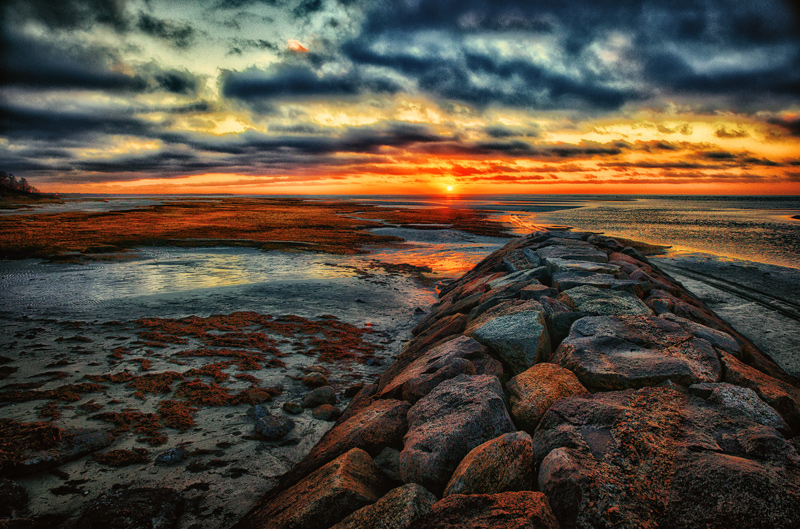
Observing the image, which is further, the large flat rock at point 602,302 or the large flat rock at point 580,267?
the large flat rock at point 580,267

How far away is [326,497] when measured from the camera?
285 cm

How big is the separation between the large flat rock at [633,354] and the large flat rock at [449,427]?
107cm

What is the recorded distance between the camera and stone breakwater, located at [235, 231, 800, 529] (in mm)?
Result: 2357

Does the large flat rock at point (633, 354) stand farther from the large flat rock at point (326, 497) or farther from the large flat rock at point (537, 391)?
the large flat rock at point (326, 497)

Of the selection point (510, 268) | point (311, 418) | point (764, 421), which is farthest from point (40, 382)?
point (510, 268)

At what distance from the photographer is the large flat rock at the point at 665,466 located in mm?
2248

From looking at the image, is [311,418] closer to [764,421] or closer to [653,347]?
[653,347]

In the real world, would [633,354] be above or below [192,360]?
above

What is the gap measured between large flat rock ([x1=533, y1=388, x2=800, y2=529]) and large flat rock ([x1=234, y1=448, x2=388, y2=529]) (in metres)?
1.40

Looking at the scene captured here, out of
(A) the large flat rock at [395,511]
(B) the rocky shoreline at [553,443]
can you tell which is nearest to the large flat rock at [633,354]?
(B) the rocky shoreline at [553,443]

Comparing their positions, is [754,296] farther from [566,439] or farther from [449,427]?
[449,427]

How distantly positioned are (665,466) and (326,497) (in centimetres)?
248

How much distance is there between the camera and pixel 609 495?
2414 millimetres

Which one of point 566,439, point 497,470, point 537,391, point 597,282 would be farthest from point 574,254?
point 497,470
